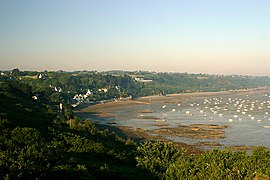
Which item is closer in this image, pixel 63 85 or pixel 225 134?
pixel 225 134

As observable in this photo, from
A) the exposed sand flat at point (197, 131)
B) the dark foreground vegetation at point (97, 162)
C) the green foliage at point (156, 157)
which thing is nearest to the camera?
the dark foreground vegetation at point (97, 162)

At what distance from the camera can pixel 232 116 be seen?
9738 centimetres

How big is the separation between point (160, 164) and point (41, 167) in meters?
12.8

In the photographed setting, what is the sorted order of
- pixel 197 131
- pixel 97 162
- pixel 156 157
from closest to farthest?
pixel 97 162 → pixel 156 157 → pixel 197 131

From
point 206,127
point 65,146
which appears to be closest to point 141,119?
point 206,127

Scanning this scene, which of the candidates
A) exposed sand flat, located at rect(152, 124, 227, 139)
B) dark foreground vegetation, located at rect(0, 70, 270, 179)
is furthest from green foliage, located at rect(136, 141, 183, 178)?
exposed sand flat, located at rect(152, 124, 227, 139)

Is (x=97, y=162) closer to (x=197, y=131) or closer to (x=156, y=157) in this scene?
(x=156, y=157)

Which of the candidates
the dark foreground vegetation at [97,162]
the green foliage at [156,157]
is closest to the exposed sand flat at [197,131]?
the green foliage at [156,157]

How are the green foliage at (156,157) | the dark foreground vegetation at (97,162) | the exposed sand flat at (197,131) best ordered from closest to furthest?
the dark foreground vegetation at (97,162) → the green foliage at (156,157) → the exposed sand flat at (197,131)

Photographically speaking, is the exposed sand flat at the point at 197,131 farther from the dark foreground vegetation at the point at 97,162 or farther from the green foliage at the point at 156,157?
the dark foreground vegetation at the point at 97,162

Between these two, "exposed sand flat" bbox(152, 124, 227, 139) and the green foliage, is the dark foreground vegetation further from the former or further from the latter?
"exposed sand flat" bbox(152, 124, 227, 139)

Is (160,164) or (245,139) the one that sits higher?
(160,164)

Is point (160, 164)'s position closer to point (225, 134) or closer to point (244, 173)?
point (244, 173)

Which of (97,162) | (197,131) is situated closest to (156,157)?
(97,162)
